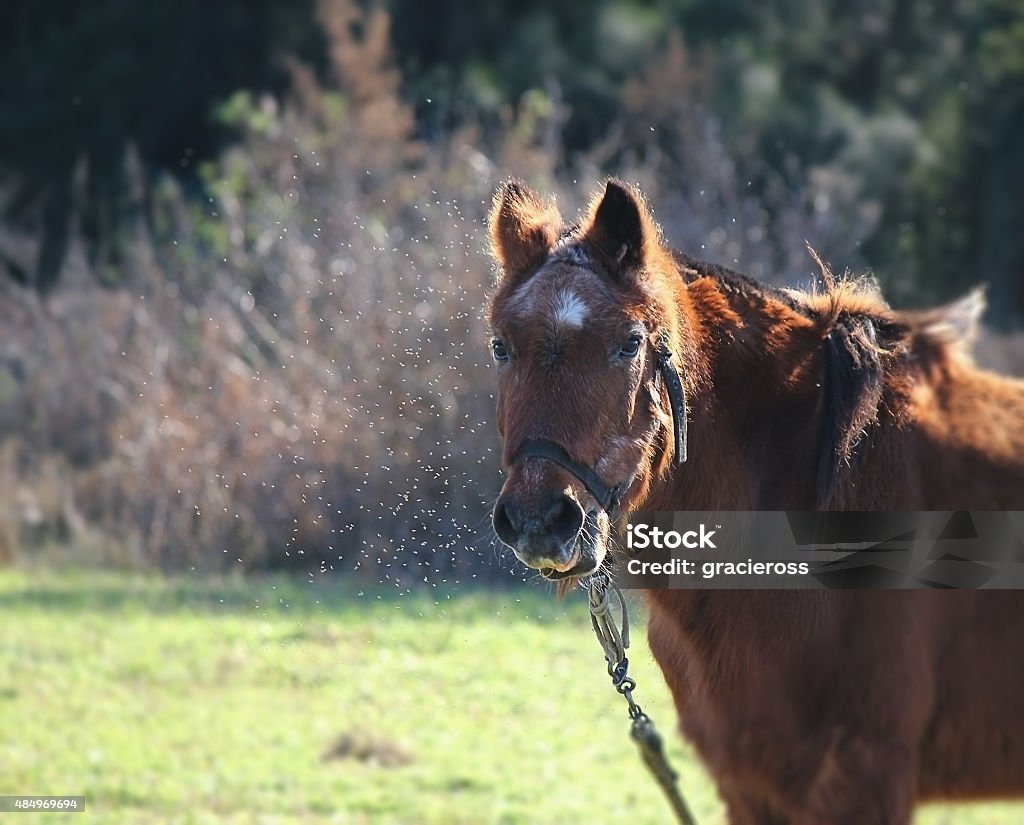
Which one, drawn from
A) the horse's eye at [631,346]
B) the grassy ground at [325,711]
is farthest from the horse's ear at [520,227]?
the grassy ground at [325,711]

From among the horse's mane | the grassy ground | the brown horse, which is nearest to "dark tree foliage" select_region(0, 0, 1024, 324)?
the grassy ground

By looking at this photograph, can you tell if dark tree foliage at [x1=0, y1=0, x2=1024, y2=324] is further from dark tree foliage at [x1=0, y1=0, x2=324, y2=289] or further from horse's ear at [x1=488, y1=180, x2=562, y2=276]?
horse's ear at [x1=488, y1=180, x2=562, y2=276]

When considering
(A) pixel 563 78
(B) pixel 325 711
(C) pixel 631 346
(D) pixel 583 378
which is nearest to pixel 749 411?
(C) pixel 631 346

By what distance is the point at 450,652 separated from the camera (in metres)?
8.17

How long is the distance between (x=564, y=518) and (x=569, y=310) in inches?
21.2

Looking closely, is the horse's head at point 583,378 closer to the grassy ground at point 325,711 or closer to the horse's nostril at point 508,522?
the horse's nostril at point 508,522

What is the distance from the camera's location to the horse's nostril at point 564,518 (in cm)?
312

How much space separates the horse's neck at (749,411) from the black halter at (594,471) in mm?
183

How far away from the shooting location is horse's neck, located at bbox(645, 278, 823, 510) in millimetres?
3752

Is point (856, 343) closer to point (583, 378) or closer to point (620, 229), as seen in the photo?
point (620, 229)

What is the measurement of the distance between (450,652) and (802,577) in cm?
465

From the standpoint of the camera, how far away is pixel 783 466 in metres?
3.83

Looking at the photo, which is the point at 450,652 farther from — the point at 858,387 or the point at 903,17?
the point at 903,17

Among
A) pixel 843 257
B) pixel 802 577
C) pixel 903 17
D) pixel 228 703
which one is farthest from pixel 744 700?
pixel 903 17
